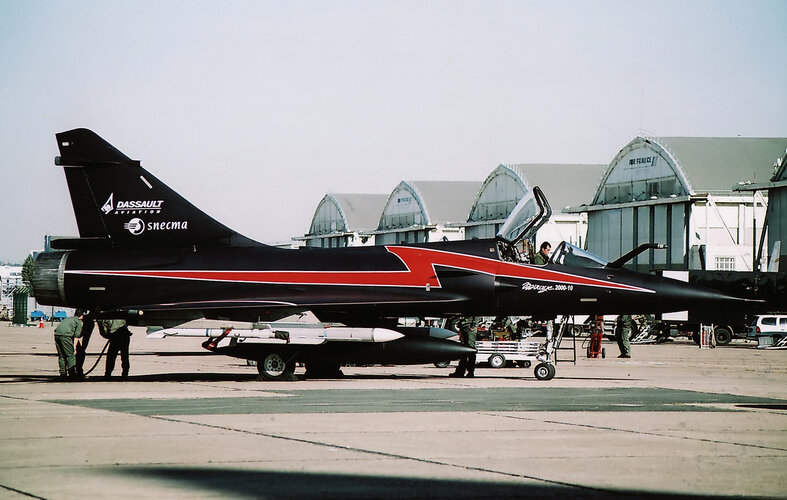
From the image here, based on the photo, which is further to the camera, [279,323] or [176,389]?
[279,323]

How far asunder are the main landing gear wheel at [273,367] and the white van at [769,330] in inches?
948

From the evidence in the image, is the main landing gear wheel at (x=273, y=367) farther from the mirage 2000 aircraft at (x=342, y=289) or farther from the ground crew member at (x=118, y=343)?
the ground crew member at (x=118, y=343)

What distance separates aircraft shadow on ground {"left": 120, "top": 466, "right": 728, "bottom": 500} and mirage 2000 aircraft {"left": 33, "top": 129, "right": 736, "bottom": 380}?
946 centimetres

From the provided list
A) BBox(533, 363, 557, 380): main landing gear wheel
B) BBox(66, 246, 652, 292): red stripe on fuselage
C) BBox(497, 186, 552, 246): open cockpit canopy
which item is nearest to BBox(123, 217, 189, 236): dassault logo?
BBox(66, 246, 652, 292): red stripe on fuselage

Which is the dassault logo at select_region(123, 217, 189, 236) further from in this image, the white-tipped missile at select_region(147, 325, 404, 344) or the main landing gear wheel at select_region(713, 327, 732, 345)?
the main landing gear wheel at select_region(713, 327, 732, 345)

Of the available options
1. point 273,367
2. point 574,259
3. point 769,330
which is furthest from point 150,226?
point 769,330

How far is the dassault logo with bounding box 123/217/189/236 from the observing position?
1820cm

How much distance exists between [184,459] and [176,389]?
7386 mm

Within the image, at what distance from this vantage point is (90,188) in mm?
18234

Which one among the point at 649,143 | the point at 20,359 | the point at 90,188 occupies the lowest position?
the point at 20,359

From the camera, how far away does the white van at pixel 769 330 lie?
35906mm

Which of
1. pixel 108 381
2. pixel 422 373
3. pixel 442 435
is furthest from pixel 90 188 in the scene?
pixel 442 435

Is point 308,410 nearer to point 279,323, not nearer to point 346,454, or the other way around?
point 346,454

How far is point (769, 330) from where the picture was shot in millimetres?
36031
